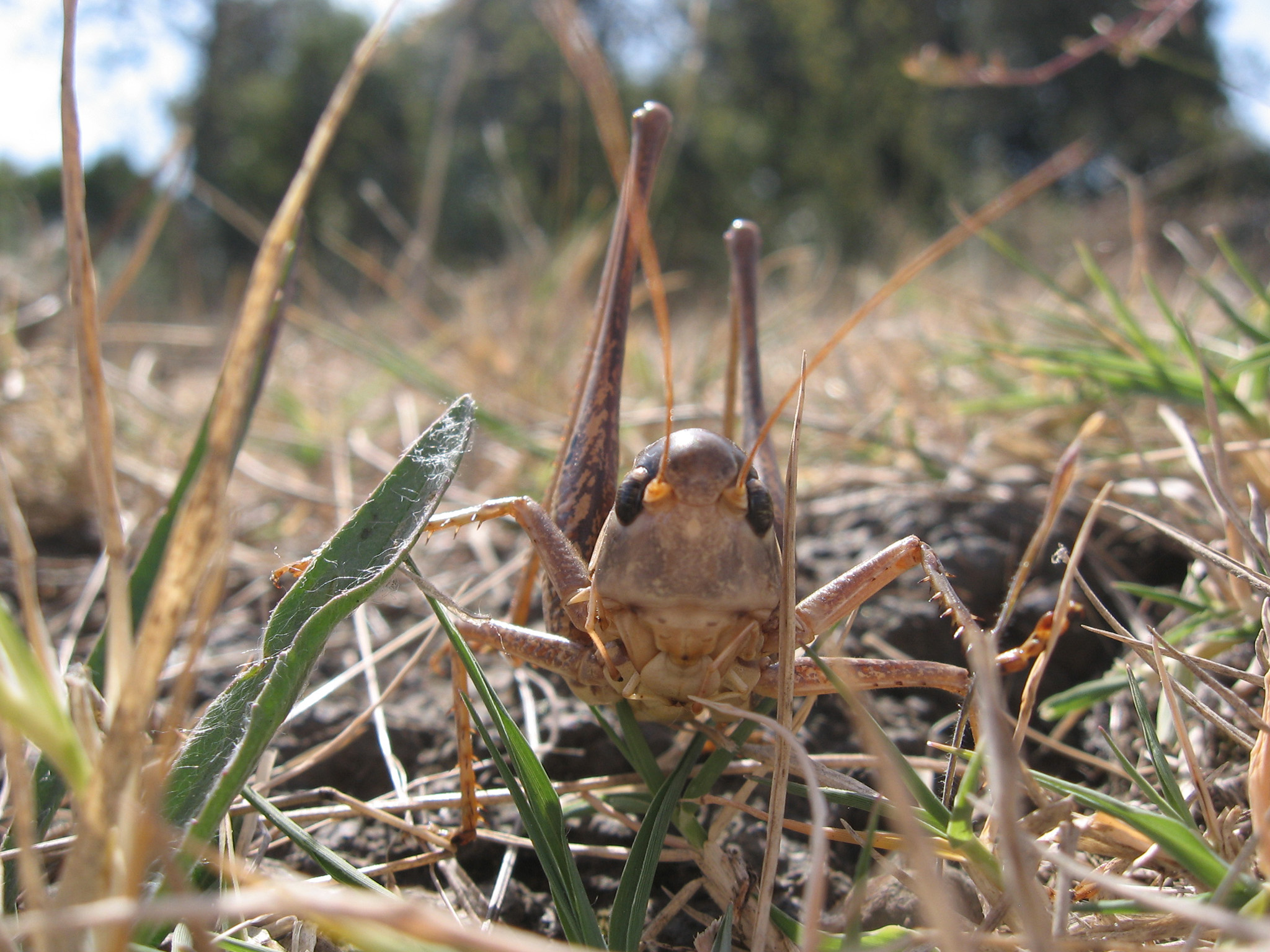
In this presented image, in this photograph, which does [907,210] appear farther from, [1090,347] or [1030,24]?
[1090,347]

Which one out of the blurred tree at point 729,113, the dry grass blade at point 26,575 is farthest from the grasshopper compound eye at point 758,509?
the blurred tree at point 729,113

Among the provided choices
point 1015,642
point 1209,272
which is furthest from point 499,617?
point 1209,272

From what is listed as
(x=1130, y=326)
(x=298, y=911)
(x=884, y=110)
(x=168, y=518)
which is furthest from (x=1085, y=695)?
(x=884, y=110)

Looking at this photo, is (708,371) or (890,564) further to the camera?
(708,371)

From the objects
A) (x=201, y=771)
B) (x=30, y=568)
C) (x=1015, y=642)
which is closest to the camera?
(x=30, y=568)

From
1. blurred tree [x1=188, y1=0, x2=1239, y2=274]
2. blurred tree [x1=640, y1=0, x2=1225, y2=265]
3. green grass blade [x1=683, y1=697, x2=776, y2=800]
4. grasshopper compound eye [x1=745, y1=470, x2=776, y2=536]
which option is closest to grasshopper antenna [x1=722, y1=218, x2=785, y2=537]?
grasshopper compound eye [x1=745, y1=470, x2=776, y2=536]

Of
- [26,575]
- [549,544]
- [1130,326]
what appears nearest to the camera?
[26,575]

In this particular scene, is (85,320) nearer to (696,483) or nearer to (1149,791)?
(696,483)
